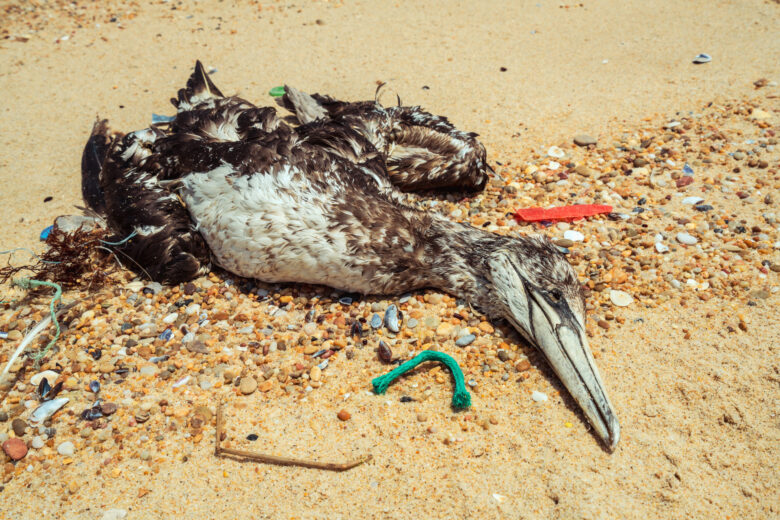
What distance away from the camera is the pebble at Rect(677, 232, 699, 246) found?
3979mm

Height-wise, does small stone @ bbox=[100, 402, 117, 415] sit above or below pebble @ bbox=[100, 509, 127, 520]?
above

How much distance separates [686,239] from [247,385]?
3178 millimetres

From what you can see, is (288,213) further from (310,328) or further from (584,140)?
(584,140)

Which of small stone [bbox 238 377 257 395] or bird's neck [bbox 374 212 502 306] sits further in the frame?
bird's neck [bbox 374 212 502 306]

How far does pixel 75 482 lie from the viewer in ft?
9.25

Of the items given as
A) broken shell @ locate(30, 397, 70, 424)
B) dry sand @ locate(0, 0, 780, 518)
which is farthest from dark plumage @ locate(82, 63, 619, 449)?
broken shell @ locate(30, 397, 70, 424)

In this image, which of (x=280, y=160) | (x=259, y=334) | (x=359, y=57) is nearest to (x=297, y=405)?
(x=259, y=334)

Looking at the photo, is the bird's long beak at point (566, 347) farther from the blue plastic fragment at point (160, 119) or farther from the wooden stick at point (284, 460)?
the blue plastic fragment at point (160, 119)

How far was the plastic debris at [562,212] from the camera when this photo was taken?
428cm

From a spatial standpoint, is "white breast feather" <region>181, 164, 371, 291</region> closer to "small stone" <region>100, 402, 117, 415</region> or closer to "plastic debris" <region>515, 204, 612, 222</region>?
"small stone" <region>100, 402, 117, 415</region>

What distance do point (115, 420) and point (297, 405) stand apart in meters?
1.01

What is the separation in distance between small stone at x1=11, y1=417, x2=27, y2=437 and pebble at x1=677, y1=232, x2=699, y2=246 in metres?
4.33

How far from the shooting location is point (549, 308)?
10.4 ft

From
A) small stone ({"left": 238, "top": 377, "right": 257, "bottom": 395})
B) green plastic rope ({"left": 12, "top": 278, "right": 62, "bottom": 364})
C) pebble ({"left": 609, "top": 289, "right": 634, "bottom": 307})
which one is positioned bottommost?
pebble ({"left": 609, "top": 289, "right": 634, "bottom": 307})
